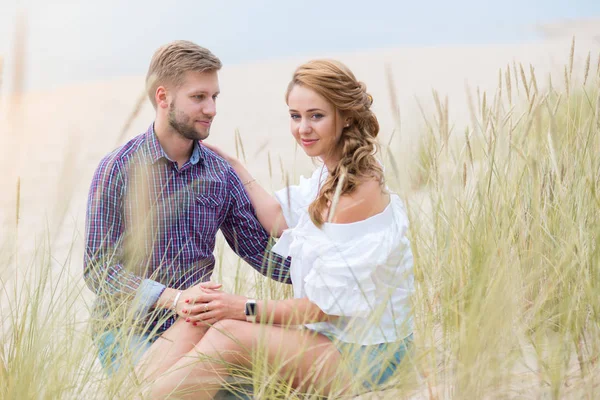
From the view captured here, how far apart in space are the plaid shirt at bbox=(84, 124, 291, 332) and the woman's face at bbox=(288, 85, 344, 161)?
1.53 feet

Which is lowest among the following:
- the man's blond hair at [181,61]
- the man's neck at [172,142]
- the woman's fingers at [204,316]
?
the woman's fingers at [204,316]

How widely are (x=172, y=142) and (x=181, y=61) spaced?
297 mm

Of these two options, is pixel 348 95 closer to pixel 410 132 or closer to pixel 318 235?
pixel 318 235

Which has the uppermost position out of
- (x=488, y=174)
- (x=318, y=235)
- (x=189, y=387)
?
(x=488, y=174)

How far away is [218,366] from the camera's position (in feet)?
6.59

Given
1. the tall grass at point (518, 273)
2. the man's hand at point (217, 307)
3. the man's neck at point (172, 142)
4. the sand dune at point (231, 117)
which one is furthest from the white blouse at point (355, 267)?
the man's neck at point (172, 142)

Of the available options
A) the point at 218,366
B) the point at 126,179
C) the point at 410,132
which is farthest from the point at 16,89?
the point at 410,132

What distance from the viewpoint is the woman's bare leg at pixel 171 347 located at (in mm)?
1946

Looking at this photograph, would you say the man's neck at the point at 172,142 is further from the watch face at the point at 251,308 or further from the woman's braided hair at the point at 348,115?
the watch face at the point at 251,308

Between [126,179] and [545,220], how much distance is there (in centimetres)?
144

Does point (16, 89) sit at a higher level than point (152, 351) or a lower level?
higher

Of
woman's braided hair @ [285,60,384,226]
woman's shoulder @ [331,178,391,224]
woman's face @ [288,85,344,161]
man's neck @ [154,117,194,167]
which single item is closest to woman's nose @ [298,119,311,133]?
woman's face @ [288,85,344,161]

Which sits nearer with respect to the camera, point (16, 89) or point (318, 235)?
point (16, 89)

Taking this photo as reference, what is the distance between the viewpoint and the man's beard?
8.33 feet
